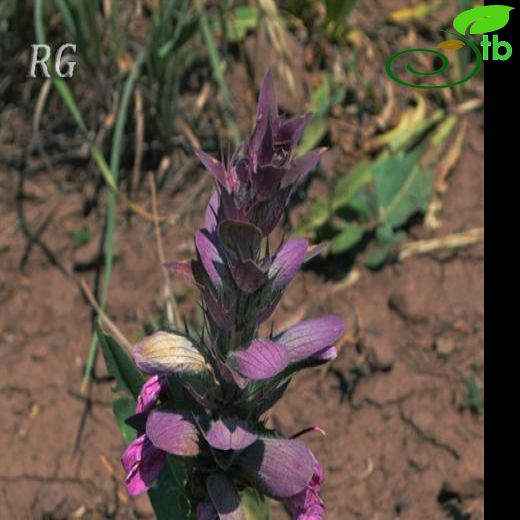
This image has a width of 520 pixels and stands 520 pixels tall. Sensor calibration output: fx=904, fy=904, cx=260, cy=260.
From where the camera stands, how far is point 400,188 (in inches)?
126

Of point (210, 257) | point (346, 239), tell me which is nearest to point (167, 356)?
point (210, 257)

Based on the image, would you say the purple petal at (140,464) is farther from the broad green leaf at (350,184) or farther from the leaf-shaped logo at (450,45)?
the leaf-shaped logo at (450,45)

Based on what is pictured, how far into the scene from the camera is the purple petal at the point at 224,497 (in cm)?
157

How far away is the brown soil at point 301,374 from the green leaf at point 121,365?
2.72 feet

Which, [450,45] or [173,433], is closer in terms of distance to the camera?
[173,433]

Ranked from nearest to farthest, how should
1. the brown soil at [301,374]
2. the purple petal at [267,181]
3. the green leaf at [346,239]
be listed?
the purple petal at [267,181]
the brown soil at [301,374]
the green leaf at [346,239]

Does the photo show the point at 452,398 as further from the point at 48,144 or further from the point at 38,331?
the point at 48,144

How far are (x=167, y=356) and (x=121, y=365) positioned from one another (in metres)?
0.40

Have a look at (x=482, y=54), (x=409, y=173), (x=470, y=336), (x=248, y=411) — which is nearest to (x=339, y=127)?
(x=409, y=173)

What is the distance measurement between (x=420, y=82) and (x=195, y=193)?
1071 millimetres

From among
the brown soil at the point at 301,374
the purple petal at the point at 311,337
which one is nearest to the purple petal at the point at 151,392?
the purple petal at the point at 311,337

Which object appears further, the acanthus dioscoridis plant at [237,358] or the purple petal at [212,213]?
the purple petal at [212,213]

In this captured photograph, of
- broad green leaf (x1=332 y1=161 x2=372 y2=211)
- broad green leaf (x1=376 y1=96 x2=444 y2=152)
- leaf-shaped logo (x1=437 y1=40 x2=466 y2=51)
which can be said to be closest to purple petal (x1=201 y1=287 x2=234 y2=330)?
broad green leaf (x1=332 y1=161 x2=372 y2=211)

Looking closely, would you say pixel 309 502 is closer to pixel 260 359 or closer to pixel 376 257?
pixel 260 359
